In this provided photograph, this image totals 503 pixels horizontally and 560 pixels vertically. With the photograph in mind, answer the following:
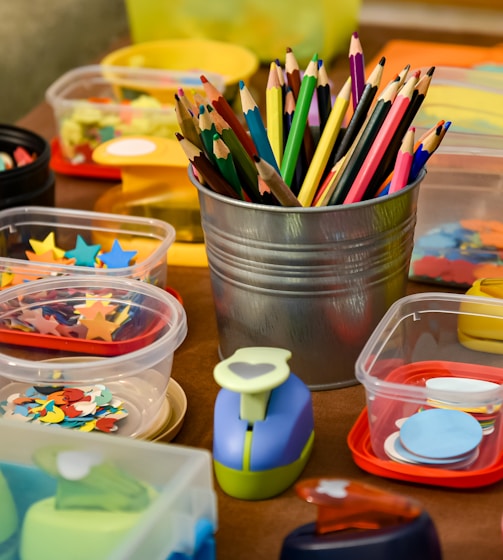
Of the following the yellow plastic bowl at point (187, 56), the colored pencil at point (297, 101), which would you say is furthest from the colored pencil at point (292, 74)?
the yellow plastic bowl at point (187, 56)

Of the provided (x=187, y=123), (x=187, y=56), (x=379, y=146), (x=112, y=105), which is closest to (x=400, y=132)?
(x=379, y=146)

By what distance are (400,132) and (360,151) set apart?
0.03 m

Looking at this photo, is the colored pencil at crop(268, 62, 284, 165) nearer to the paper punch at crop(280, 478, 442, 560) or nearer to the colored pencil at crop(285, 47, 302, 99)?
the colored pencil at crop(285, 47, 302, 99)

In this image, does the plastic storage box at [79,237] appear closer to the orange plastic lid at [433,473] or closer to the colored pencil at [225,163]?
the colored pencil at [225,163]

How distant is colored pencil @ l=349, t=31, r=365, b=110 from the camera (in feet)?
1.94

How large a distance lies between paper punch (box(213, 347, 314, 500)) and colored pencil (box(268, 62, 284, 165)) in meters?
0.15

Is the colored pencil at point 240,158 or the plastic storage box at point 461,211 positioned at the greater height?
the colored pencil at point 240,158

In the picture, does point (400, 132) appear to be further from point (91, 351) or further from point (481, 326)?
point (91, 351)

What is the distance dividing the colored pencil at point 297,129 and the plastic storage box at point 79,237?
12 cm

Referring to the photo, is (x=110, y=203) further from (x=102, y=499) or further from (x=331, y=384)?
(x=102, y=499)

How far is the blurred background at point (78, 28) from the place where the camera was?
1.17 meters

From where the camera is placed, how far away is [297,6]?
984 millimetres

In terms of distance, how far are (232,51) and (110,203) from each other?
0.28 m

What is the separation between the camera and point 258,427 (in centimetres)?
48
